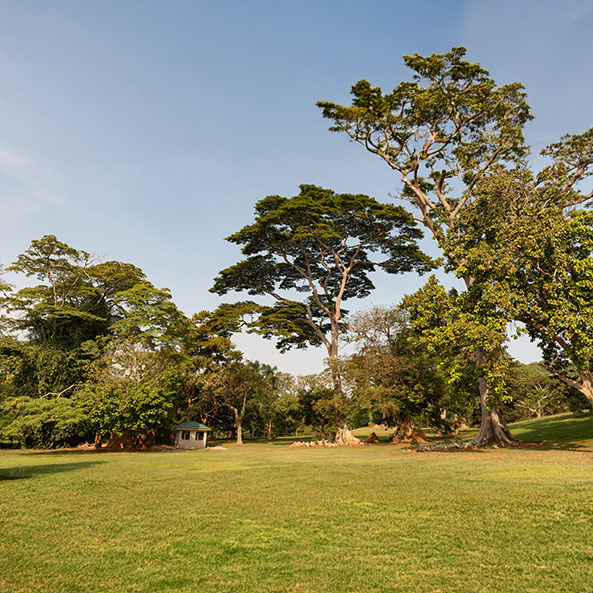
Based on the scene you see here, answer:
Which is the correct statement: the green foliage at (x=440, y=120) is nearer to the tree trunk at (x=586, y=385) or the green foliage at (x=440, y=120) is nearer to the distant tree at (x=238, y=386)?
the tree trunk at (x=586, y=385)

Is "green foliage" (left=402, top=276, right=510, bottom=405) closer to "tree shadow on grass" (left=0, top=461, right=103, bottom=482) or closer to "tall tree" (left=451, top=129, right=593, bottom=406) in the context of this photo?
"tall tree" (left=451, top=129, right=593, bottom=406)

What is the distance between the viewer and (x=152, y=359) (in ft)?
109

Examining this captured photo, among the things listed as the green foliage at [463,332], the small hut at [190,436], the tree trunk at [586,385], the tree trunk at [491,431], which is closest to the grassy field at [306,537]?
the green foliage at [463,332]

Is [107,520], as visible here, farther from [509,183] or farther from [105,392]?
[105,392]

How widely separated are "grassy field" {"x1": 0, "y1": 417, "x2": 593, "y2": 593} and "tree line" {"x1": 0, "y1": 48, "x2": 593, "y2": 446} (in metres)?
10.2

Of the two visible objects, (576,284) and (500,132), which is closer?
(576,284)

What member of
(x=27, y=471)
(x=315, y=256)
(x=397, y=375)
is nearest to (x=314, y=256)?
(x=315, y=256)

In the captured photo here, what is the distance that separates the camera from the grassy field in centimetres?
400

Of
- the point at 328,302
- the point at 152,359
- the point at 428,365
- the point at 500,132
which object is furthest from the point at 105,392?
the point at 500,132

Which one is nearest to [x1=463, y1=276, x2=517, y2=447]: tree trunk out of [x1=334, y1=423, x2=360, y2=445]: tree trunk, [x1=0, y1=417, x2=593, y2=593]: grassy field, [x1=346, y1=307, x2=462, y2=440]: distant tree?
[x1=346, y1=307, x2=462, y2=440]: distant tree

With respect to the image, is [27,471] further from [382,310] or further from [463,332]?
[382,310]

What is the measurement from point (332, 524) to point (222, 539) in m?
1.64

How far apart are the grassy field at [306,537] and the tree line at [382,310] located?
10.2 meters

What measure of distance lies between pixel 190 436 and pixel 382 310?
22.1m
